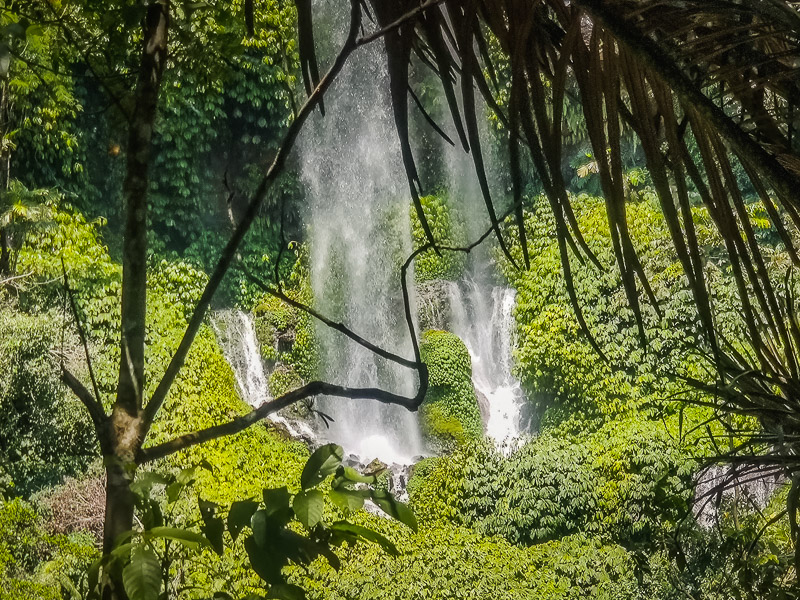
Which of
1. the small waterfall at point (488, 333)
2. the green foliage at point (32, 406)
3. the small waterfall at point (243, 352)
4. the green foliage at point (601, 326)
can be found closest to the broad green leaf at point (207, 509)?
the green foliage at point (32, 406)

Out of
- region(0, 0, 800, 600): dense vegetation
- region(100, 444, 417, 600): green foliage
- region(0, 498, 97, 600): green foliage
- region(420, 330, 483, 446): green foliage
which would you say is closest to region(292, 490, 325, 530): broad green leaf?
region(100, 444, 417, 600): green foliage

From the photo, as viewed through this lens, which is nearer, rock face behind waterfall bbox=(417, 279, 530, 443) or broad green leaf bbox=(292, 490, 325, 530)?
broad green leaf bbox=(292, 490, 325, 530)

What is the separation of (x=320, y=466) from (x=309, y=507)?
0.04 m

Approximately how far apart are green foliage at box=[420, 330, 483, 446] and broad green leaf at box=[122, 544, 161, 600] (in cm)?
758

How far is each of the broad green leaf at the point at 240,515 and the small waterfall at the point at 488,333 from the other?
26.7ft

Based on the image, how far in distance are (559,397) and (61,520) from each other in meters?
4.86

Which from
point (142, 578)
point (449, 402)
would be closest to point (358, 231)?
point (449, 402)

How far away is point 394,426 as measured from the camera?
8.58 meters

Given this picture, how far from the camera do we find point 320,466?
56cm

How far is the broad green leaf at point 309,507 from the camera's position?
0.51 metres

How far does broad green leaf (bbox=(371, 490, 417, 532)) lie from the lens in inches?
21.7

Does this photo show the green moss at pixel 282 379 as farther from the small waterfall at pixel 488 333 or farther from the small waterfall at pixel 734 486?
the small waterfall at pixel 734 486

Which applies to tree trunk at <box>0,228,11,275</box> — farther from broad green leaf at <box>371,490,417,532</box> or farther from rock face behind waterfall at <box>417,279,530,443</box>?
broad green leaf at <box>371,490,417,532</box>

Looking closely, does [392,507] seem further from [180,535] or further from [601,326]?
[601,326]
